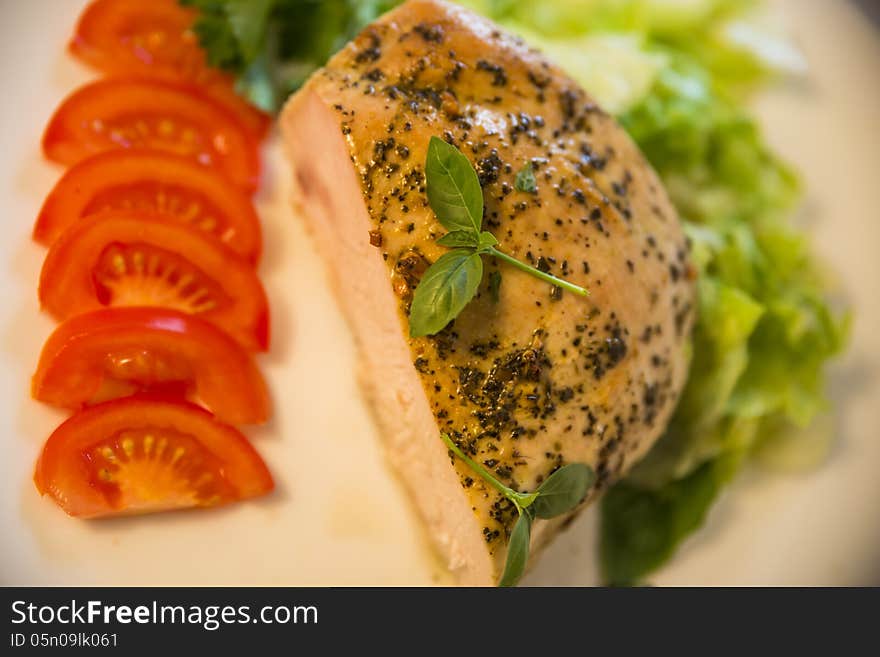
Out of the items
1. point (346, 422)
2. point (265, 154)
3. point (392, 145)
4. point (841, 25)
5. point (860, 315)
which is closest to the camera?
point (392, 145)

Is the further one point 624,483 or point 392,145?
point 624,483

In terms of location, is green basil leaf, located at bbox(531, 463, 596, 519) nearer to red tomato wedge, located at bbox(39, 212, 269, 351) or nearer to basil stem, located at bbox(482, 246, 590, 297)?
basil stem, located at bbox(482, 246, 590, 297)

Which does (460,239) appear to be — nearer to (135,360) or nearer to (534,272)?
(534,272)

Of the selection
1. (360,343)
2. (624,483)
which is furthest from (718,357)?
(360,343)

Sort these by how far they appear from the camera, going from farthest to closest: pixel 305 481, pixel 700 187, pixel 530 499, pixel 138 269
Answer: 1. pixel 700 187
2. pixel 305 481
3. pixel 138 269
4. pixel 530 499

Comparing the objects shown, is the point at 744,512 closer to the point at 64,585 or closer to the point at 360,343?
the point at 360,343

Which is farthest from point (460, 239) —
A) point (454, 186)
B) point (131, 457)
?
point (131, 457)
